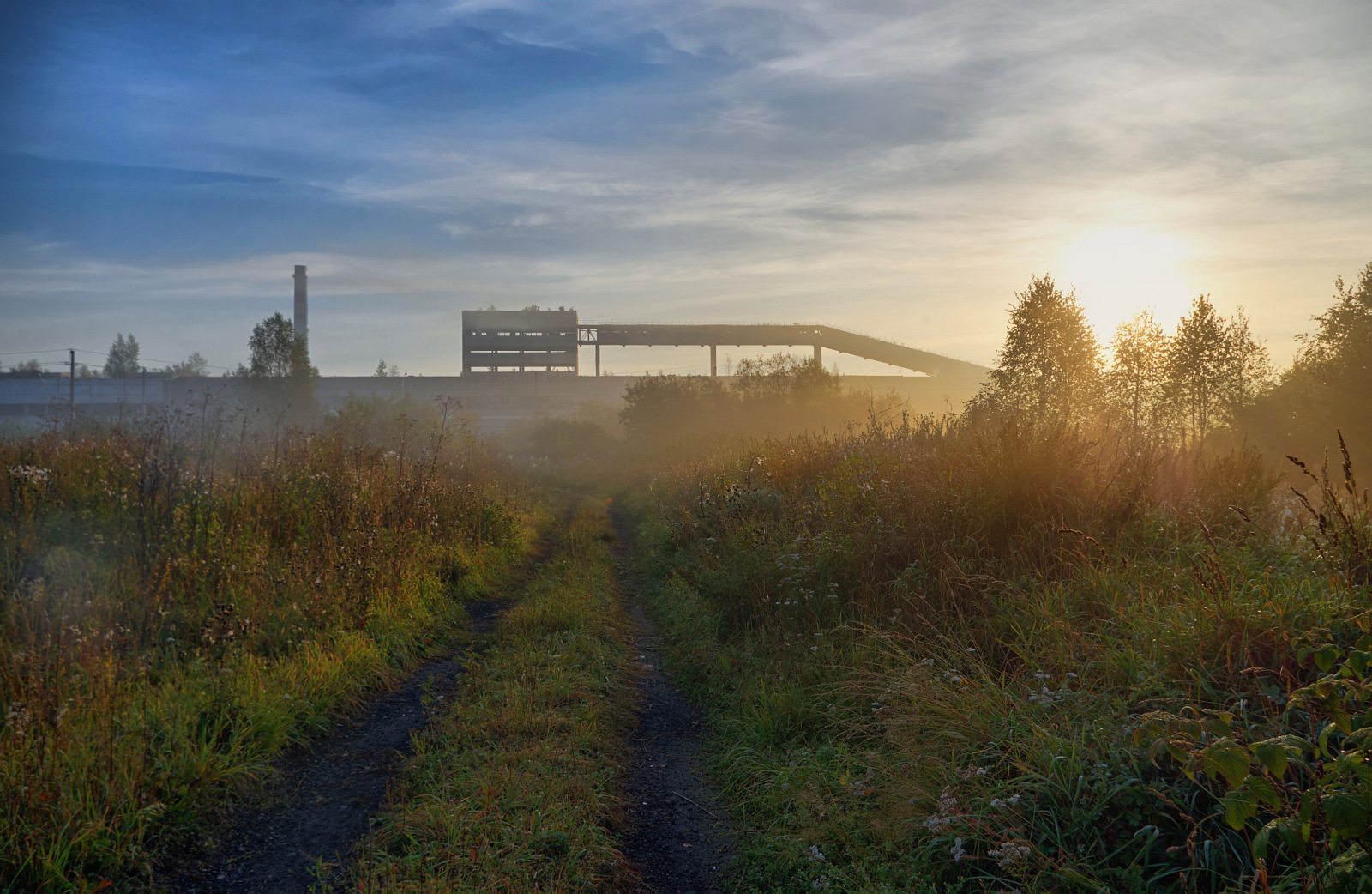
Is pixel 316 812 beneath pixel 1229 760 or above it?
beneath

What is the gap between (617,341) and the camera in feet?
274

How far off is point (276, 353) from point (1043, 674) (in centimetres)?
5663

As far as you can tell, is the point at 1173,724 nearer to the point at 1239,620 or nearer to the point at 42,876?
the point at 1239,620

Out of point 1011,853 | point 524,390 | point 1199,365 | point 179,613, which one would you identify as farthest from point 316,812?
point 524,390

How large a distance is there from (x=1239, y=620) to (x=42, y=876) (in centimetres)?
551

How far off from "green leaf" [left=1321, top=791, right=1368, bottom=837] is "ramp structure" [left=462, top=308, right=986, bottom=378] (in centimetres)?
7901

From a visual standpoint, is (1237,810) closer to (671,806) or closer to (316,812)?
(671,806)

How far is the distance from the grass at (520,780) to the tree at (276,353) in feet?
168

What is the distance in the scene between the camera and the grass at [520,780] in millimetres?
3371

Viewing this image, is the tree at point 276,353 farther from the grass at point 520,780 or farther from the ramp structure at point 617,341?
the grass at point 520,780

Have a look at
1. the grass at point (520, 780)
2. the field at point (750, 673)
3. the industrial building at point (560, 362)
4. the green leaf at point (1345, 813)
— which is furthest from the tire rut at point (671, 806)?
the industrial building at point (560, 362)

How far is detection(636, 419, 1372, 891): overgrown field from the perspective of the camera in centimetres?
259

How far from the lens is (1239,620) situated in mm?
3469

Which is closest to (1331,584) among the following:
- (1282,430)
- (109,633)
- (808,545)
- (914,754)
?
(914,754)
